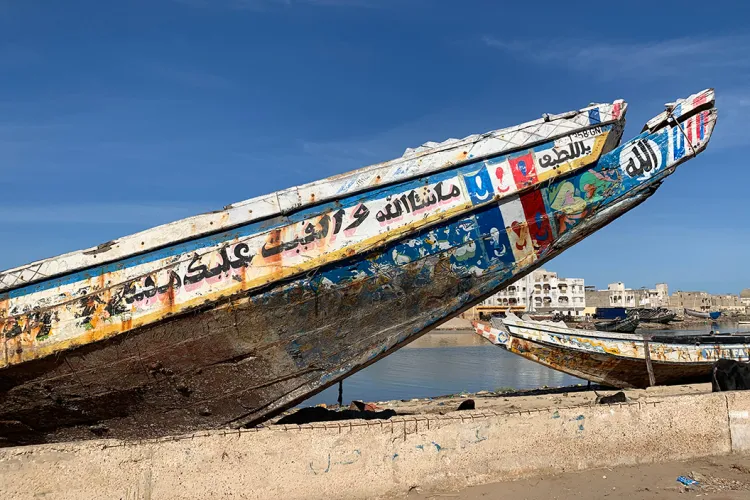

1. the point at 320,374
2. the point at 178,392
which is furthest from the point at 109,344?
the point at 320,374

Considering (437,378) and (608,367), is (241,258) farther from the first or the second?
(437,378)

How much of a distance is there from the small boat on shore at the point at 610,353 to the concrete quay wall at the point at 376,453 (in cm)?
624

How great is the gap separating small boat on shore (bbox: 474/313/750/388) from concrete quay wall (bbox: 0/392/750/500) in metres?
6.24

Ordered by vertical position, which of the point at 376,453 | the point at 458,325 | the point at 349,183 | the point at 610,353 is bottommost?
the point at 458,325

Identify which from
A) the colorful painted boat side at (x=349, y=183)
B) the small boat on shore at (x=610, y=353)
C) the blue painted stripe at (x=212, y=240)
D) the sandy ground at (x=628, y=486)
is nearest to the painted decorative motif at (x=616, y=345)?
the small boat on shore at (x=610, y=353)

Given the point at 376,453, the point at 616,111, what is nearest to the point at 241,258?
the point at 376,453

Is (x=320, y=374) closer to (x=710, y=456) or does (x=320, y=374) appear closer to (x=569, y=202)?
(x=569, y=202)

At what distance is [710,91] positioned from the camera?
5.18 meters

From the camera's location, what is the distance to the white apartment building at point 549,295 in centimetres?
6888

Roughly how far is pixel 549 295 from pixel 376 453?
70.7 m

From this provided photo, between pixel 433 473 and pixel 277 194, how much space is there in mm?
2706

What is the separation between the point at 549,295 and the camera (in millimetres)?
70250

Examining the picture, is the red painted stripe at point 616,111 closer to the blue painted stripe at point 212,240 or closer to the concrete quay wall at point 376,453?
the blue painted stripe at point 212,240

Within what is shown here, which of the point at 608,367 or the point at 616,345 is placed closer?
the point at 616,345
